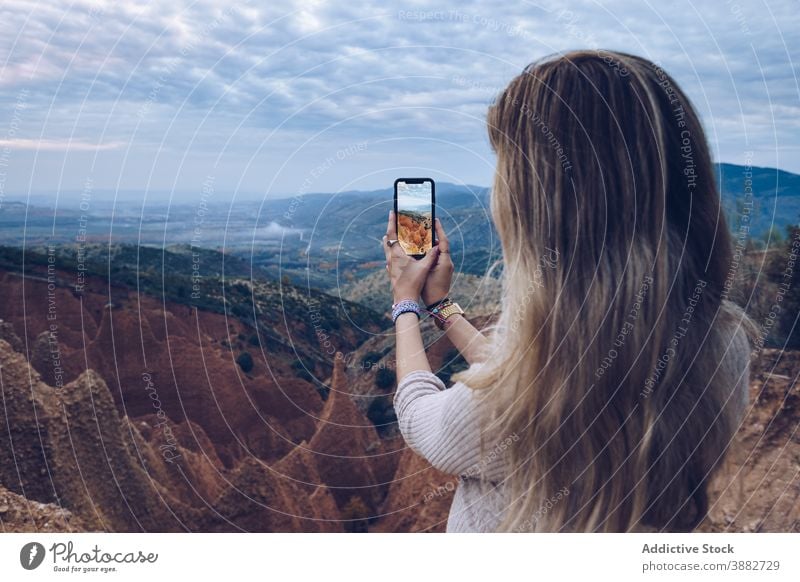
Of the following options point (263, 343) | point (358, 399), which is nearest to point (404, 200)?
point (358, 399)

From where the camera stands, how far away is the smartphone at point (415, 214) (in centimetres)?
373

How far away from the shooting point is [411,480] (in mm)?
9312

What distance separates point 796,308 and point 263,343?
1096 cm

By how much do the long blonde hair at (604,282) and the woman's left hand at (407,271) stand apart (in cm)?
61

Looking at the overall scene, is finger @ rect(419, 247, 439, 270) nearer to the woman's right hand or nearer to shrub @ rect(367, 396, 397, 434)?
the woman's right hand

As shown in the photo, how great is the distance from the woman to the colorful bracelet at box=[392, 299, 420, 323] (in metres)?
0.39

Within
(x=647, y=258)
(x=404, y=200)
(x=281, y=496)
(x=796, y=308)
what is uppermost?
(x=404, y=200)

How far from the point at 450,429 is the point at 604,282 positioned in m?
0.78

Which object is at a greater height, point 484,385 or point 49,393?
point 484,385

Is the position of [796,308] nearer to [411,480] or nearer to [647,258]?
[411,480]

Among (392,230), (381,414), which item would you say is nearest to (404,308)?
(392,230)

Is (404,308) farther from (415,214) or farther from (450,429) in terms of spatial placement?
(415,214)

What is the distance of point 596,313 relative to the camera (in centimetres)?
270
